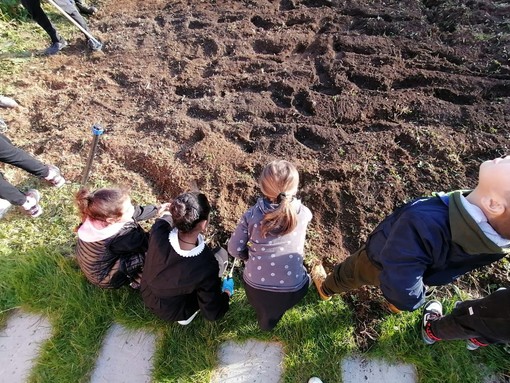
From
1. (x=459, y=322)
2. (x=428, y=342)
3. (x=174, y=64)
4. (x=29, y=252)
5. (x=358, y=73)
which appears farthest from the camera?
(x=174, y=64)

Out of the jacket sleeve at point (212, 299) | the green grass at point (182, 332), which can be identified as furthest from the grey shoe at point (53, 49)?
the jacket sleeve at point (212, 299)

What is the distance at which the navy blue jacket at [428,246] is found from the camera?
4.85 feet

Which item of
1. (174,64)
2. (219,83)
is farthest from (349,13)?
(174,64)

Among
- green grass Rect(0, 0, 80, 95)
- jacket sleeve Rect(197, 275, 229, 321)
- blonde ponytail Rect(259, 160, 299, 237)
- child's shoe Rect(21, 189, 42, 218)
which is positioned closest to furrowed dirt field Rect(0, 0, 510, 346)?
green grass Rect(0, 0, 80, 95)

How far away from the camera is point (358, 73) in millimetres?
3520

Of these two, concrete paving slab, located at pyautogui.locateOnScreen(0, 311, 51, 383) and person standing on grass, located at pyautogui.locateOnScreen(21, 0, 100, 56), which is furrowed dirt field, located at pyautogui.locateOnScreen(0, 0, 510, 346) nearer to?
person standing on grass, located at pyautogui.locateOnScreen(21, 0, 100, 56)

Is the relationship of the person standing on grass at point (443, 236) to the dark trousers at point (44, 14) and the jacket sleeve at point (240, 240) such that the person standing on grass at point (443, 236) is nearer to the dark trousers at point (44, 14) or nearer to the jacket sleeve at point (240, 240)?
the jacket sleeve at point (240, 240)

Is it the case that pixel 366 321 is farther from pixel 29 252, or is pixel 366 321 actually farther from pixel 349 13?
pixel 349 13

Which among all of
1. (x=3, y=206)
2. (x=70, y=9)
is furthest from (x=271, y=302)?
(x=70, y=9)

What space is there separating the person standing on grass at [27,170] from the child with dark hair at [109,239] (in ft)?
2.99

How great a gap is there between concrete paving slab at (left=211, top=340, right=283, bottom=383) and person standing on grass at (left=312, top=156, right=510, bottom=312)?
947mm

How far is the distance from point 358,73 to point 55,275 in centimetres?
318

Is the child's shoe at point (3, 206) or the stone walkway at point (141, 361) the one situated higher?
the child's shoe at point (3, 206)

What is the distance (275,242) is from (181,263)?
Result: 0.53 m
